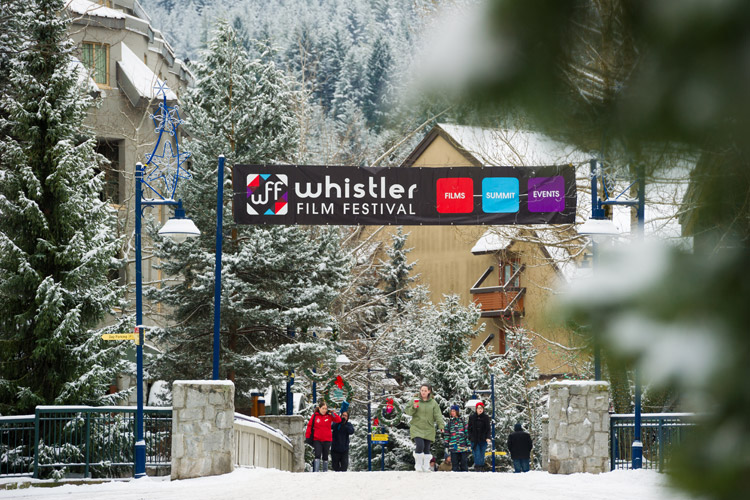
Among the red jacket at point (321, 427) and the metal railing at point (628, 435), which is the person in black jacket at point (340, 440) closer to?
the red jacket at point (321, 427)

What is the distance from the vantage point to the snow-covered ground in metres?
13.2

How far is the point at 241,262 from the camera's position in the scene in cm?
2627

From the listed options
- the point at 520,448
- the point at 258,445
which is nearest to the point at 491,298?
the point at 520,448

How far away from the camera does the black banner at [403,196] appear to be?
1959cm

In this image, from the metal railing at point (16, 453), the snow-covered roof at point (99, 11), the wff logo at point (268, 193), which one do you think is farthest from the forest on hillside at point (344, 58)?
the metal railing at point (16, 453)

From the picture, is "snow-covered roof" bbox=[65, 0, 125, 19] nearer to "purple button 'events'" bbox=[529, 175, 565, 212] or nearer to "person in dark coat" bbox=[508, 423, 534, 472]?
"purple button 'events'" bbox=[529, 175, 565, 212]

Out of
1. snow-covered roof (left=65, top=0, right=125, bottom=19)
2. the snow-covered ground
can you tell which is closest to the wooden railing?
the snow-covered ground

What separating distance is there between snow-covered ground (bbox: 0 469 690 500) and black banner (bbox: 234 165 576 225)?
5.53 metres

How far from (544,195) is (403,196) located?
284 centimetres

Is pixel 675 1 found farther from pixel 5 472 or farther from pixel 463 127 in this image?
pixel 5 472

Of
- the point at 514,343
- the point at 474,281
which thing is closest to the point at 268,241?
the point at 514,343

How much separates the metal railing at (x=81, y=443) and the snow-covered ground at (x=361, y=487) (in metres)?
2.03

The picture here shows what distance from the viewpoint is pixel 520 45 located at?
51.6 inches

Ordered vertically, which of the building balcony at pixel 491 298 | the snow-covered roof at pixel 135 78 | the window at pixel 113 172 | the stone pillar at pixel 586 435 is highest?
the snow-covered roof at pixel 135 78
